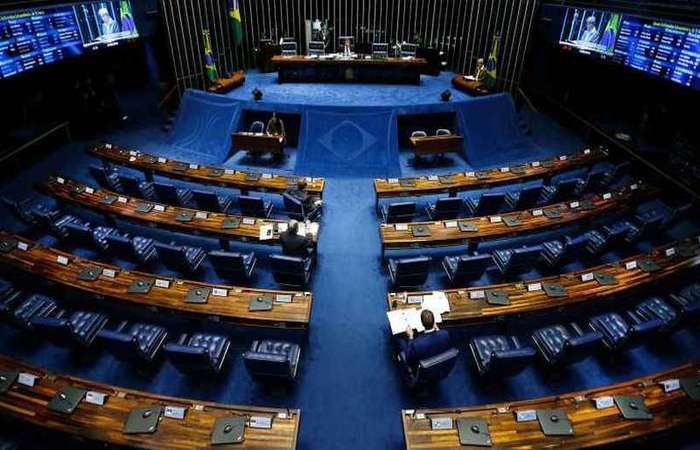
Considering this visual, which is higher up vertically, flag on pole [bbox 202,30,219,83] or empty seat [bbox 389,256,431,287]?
flag on pole [bbox 202,30,219,83]

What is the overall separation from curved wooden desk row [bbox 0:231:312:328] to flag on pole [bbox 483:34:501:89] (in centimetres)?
1198

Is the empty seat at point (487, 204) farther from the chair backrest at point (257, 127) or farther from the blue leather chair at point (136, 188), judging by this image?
the blue leather chair at point (136, 188)

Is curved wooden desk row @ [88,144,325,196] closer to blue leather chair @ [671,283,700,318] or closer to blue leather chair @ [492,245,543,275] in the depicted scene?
blue leather chair @ [492,245,543,275]

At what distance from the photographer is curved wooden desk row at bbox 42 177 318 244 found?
7656 millimetres

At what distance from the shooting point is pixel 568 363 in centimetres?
564

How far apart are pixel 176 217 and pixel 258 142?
4527mm

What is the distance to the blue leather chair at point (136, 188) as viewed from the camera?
9492 millimetres

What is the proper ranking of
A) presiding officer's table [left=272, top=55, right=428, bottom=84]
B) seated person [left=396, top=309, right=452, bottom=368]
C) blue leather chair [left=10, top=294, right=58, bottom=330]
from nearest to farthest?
seated person [left=396, top=309, right=452, bottom=368], blue leather chair [left=10, top=294, right=58, bottom=330], presiding officer's table [left=272, top=55, right=428, bottom=84]

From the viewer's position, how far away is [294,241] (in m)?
6.95

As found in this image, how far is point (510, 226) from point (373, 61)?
10.2 m

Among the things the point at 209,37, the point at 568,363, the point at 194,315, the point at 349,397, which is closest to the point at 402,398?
the point at 349,397

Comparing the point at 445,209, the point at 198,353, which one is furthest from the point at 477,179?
the point at 198,353

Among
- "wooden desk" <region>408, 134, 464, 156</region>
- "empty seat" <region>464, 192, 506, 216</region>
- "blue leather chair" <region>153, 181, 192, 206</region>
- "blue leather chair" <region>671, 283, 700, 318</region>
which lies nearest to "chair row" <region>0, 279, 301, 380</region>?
"blue leather chair" <region>153, 181, 192, 206</region>

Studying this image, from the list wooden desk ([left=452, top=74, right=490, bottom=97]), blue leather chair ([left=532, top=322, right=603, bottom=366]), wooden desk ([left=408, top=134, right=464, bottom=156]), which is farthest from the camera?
wooden desk ([left=452, top=74, right=490, bottom=97])
